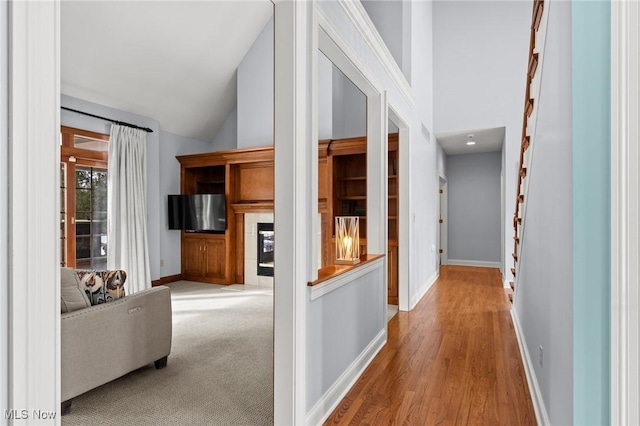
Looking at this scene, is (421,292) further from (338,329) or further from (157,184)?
(157,184)

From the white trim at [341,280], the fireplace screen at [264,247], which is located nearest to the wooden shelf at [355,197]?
the fireplace screen at [264,247]

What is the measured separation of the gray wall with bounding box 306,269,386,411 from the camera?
6.65 feet

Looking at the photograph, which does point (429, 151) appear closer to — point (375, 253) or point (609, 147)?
point (375, 253)

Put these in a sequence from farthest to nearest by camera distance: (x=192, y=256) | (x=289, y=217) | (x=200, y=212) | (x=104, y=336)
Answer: (x=192, y=256), (x=200, y=212), (x=104, y=336), (x=289, y=217)

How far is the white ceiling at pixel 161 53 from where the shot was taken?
436 centimetres

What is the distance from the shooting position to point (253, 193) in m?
6.11

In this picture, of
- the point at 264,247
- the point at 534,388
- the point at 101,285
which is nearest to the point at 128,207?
the point at 264,247

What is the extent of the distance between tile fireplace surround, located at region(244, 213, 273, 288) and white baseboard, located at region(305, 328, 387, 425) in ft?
10.8

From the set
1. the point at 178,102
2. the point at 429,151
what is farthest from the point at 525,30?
the point at 178,102

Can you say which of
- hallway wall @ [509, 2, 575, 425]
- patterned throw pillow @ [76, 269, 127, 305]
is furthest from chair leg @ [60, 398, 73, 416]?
hallway wall @ [509, 2, 575, 425]

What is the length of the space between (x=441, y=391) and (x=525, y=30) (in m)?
6.07

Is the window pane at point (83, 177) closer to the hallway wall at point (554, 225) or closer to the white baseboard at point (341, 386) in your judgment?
the white baseboard at point (341, 386)

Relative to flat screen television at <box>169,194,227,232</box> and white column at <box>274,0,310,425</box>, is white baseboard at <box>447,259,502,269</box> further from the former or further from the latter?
white column at <box>274,0,310,425</box>

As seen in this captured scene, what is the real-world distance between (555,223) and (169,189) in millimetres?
6075
